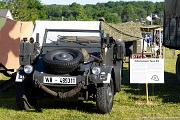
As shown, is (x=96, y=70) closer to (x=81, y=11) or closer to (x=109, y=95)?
(x=109, y=95)

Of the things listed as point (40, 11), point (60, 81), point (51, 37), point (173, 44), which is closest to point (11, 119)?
point (60, 81)

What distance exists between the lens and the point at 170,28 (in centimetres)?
1339

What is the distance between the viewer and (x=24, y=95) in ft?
29.1

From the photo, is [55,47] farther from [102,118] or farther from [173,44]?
[173,44]

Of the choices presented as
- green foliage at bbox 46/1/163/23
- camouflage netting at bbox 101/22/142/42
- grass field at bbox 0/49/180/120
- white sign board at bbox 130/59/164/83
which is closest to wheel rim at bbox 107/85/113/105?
grass field at bbox 0/49/180/120

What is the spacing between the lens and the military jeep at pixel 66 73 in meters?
8.38

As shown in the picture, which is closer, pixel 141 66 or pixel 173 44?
pixel 141 66

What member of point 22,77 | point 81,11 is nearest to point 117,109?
point 22,77

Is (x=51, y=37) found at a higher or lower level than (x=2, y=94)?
higher

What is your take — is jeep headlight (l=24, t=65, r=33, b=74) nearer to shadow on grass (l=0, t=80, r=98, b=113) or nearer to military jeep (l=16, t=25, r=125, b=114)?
military jeep (l=16, t=25, r=125, b=114)

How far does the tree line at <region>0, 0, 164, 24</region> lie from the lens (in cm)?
5319

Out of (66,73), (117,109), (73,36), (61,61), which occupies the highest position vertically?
(73,36)

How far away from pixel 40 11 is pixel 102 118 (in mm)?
64469

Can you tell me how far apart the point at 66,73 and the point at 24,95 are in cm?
97
